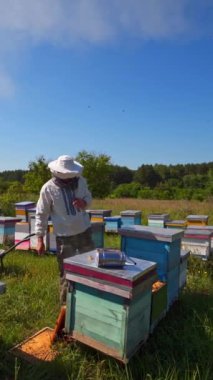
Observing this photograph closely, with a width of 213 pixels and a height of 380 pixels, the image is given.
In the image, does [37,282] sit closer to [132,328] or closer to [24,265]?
[24,265]

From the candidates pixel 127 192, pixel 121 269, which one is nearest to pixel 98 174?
pixel 127 192

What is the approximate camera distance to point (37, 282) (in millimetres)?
4426

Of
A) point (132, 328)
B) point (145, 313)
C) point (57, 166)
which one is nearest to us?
point (132, 328)

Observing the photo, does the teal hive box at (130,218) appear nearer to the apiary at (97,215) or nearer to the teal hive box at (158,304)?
the apiary at (97,215)

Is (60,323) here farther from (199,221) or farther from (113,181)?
(113,181)

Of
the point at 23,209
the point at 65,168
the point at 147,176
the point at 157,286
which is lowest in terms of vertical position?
the point at 157,286

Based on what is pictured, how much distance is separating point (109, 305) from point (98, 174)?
30.4 metres

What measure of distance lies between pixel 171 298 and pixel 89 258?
4.36 feet


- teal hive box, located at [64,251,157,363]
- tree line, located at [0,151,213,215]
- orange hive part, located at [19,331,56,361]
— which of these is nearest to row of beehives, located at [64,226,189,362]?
teal hive box, located at [64,251,157,363]

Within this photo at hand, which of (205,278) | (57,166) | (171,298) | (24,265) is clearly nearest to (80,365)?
(171,298)

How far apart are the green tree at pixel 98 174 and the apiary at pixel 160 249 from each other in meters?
28.3

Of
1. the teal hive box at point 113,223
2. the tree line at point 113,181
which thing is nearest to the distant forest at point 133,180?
the tree line at point 113,181

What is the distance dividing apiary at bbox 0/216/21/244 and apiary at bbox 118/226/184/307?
397 cm

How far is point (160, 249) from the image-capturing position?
336 centimetres
